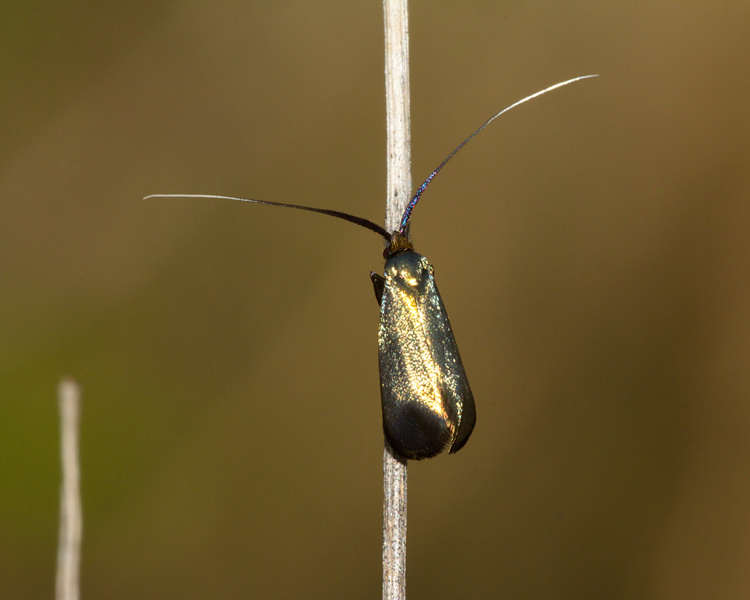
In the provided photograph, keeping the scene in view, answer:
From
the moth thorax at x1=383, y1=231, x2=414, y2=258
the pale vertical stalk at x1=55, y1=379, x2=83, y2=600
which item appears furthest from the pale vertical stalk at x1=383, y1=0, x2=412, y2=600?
the pale vertical stalk at x1=55, y1=379, x2=83, y2=600

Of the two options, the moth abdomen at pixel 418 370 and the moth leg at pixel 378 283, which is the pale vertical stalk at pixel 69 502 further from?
the moth leg at pixel 378 283

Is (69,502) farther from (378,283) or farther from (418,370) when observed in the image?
(378,283)

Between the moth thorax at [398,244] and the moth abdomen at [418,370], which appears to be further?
the moth thorax at [398,244]

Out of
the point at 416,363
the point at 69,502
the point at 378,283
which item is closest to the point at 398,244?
the point at 378,283

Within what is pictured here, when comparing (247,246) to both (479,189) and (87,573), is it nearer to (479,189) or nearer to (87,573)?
(479,189)

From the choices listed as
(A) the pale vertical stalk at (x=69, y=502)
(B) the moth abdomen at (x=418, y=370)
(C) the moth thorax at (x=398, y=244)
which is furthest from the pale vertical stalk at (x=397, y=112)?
(A) the pale vertical stalk at (x=69, y=502)
